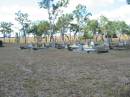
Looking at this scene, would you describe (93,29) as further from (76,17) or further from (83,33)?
(76,17)

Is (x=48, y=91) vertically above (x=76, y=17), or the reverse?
(x=76, y=17)

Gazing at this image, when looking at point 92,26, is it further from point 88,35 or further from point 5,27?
point 5,27

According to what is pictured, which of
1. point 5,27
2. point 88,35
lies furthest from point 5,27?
point 88,35

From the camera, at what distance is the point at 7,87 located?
13406mm

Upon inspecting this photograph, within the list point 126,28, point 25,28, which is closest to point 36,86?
point 25,28

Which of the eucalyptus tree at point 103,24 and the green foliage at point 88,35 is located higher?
the eucalyptus tree at point 103,24

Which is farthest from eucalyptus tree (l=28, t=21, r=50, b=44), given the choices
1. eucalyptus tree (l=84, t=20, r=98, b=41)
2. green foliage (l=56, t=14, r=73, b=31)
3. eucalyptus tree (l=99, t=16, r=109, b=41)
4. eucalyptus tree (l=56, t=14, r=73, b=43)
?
eucalyptus tree (l=99, t=16, r=109, b=41)

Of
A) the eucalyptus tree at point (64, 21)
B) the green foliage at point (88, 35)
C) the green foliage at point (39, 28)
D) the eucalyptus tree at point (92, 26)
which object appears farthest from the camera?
the green foliage at point (88, 35)

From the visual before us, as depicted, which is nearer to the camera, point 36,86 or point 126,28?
point 36,86

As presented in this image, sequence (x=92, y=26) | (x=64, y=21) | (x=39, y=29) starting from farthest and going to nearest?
(x=92, y=26) < (x=39, y=29) < (x=64, y=21)

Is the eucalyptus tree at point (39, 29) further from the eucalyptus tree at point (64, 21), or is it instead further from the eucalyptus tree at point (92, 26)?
the eucalyptus tree at point (92, 26)

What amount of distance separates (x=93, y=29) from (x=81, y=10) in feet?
76.2

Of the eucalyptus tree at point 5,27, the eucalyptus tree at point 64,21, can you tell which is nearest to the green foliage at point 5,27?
the eucalyptus tree at point 5,27

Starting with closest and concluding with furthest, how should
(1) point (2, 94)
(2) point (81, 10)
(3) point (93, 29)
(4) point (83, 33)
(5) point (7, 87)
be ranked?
(1) point (2, 94) < (5) point (7, 87) < (2) point (81, 10) < (4) point (83, 33) < (3) point (93, 29)
